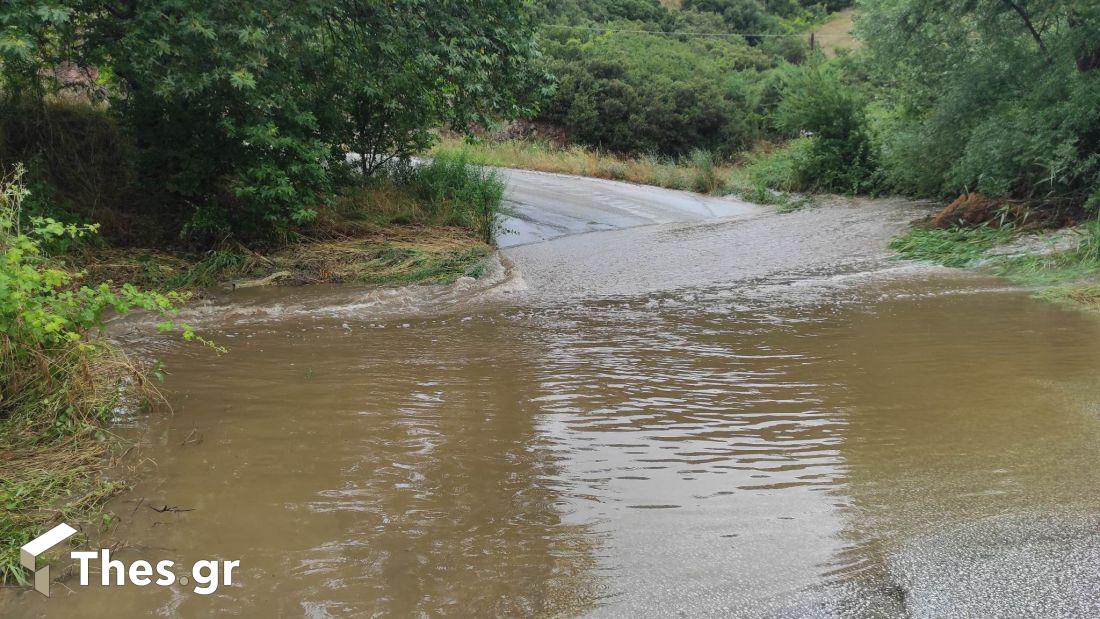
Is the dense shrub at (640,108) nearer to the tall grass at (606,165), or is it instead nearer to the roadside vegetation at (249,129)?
the tall grass at (606,165)

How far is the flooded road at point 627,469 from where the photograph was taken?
338 centimetres

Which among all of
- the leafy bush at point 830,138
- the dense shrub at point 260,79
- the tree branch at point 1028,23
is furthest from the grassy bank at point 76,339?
the leafy bush at point 830,138

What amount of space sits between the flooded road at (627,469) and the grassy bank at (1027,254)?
6.08 feet

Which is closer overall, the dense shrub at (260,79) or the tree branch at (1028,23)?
the dense shrub at (260,79)

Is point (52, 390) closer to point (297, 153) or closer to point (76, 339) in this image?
point (76, 339)

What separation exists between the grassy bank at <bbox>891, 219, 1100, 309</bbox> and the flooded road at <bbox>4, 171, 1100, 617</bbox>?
185cm

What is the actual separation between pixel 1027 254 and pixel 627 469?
987 centimetres

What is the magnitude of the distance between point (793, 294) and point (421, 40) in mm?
5600

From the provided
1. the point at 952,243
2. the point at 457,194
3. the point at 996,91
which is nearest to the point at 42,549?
the point at 457,194

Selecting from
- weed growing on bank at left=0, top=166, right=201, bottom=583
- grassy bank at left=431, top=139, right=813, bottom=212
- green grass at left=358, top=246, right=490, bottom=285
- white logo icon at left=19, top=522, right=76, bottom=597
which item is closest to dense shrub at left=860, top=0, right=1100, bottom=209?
grassy bank at left=431, top=139, right=813, bottom=212

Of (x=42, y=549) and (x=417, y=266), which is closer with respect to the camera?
(x=42, y=549)

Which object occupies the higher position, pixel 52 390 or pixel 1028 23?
pixel 1028 23

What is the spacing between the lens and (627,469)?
463cm

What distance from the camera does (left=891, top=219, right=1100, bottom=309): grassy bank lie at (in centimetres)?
975
